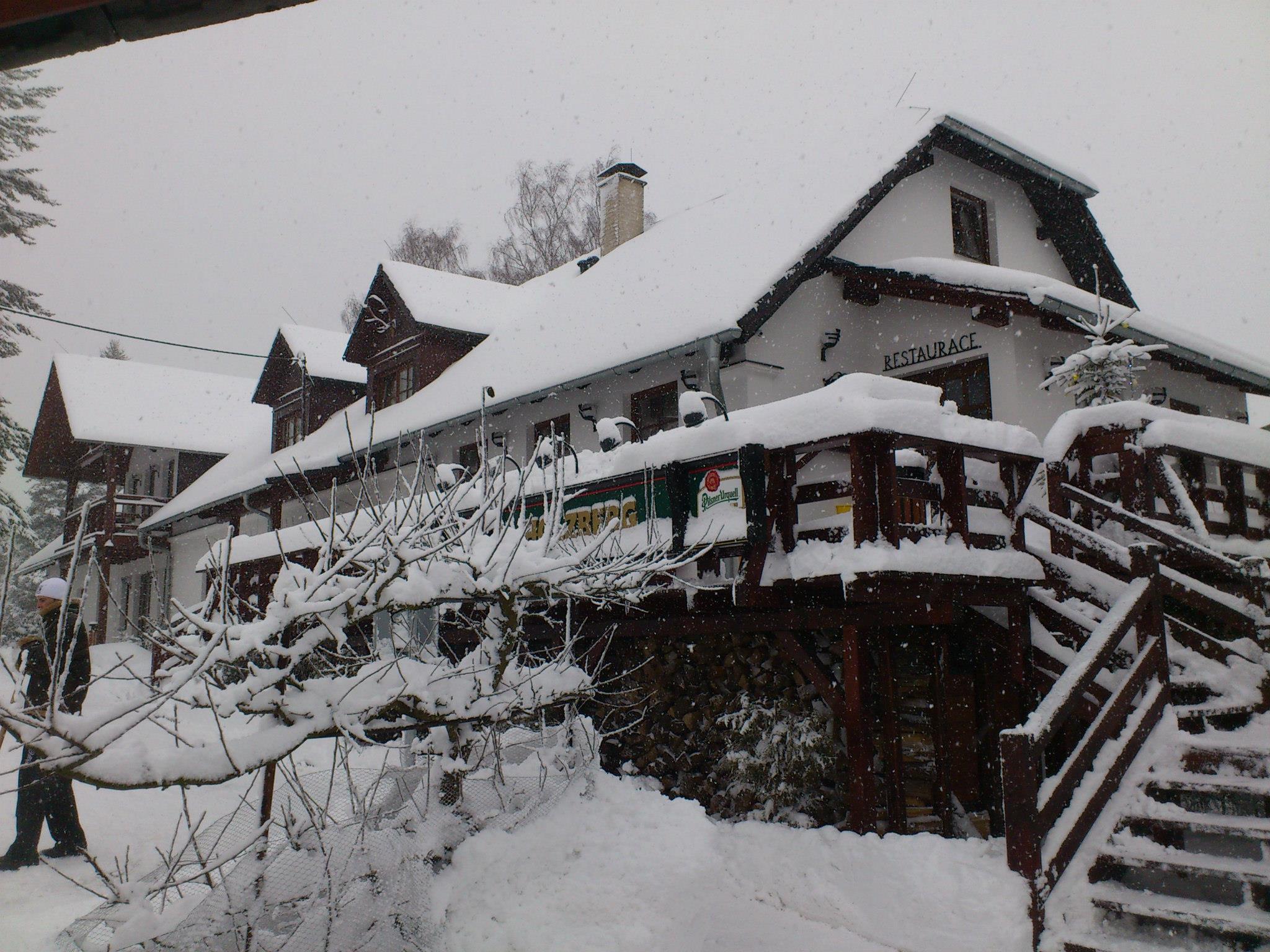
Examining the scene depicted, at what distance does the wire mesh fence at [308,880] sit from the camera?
158 inches

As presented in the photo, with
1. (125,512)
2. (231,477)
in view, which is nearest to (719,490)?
(231,477)

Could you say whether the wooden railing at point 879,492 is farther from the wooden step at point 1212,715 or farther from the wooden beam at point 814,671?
the wooden step at point 1212,715

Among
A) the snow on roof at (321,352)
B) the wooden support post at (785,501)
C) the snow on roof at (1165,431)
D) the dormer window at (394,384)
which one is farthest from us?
the snow on roof at (321,352)

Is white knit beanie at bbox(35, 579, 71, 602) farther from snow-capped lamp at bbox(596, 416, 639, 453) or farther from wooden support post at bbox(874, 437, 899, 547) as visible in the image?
wooden support post at bbox(874, 437, 899, 547)

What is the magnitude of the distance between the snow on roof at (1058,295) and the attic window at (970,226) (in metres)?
1.98

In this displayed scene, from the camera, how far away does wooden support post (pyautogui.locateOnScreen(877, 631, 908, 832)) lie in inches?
256

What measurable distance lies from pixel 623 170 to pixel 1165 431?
12723 millimetres

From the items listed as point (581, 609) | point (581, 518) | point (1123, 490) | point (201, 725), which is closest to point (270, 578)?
point (201, 725)

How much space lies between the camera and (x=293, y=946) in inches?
166

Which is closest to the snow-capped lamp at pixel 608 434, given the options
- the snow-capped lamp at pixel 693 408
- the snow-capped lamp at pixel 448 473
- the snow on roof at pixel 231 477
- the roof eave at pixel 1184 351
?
the snow-capped lamp at pixel 693 408

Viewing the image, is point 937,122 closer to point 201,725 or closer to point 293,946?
point 293,946

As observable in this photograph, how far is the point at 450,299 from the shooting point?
1848cm

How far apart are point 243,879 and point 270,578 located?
9.72m

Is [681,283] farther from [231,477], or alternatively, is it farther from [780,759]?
[231,477]
